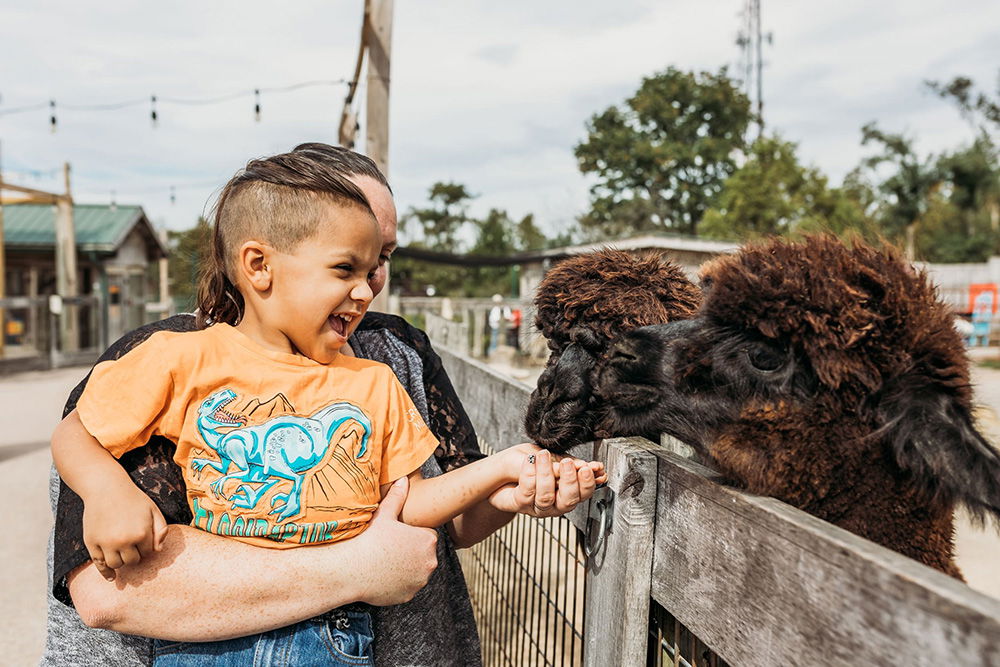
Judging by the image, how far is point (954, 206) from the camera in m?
45.4

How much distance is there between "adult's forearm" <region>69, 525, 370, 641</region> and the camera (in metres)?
1.41

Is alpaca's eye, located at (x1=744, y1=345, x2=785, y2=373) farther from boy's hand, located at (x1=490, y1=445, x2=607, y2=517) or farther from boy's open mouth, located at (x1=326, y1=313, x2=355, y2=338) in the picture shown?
boy's open mouth, located at (x1=326, y1=313, x2=355, y2=338)

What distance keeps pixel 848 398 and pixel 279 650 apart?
46.9 inches

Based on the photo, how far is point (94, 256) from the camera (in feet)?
76.2

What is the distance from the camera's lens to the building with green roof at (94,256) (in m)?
22.7

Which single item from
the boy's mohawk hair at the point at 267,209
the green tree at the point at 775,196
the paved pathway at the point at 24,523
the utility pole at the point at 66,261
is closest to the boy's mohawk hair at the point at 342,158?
the boy's mohawk hair at the point at 267,209

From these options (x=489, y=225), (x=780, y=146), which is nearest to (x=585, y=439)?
(x=780, y=146)

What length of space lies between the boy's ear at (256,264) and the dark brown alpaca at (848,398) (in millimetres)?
962

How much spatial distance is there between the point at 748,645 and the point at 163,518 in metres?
1.09

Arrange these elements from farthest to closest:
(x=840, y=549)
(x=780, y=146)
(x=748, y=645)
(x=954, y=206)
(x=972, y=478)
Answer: (x=954, y=206) < (x=780, y=146) < (x=972, y=478) < (x=748, y=645) < (x=840, y=549)

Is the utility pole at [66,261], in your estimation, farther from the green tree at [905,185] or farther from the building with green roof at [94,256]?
the green tree at [905,185]

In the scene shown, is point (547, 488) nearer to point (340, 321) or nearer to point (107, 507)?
point (340, 321)

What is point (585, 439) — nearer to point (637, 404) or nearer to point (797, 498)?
point (637, 404)

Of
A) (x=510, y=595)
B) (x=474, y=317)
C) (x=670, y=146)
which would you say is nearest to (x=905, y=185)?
(x=670, y=146)
